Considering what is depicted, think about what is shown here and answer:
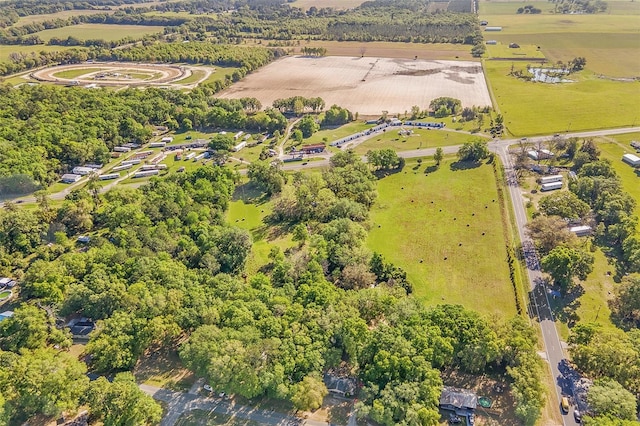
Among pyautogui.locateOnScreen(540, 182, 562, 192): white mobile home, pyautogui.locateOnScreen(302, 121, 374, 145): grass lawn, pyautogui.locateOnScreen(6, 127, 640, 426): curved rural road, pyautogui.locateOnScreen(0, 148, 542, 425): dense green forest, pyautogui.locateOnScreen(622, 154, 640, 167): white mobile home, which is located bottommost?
pyautogui.locateOnScreen(6, 127, 640, 426): curved rural road

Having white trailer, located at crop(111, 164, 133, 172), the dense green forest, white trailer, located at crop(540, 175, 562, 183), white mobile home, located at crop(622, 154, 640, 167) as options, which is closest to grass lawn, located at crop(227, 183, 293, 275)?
the dense green forest

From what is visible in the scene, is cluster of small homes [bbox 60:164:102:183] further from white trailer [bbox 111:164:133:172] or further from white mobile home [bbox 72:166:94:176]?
white trailer [bbox 111:164:133:172]

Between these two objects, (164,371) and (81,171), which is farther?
(81,171)

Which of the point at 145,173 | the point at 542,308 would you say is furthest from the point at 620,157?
the point at 145,173

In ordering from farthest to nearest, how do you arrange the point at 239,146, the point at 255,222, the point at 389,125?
the point at 389,125, the point at 239,146, the point at 255,222

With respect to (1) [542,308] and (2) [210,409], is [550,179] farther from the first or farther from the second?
(2) [210,409]

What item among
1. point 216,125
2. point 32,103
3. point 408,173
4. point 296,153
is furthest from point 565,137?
point 32,103
